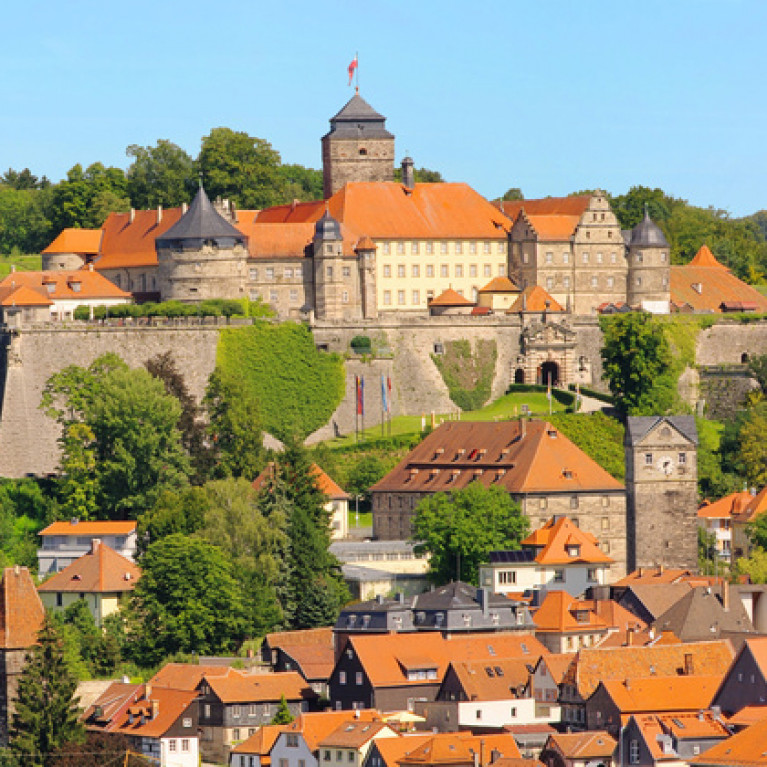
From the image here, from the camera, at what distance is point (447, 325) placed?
111m

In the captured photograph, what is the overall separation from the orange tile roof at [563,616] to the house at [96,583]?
1433 centimetres

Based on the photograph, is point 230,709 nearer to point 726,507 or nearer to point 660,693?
point 660,693

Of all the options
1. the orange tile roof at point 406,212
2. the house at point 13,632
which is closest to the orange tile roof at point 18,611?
the house at point 13,632

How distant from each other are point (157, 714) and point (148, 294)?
37008mm

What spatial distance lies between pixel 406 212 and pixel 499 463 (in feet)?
76.4

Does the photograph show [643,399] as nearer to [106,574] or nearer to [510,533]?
[510,533]

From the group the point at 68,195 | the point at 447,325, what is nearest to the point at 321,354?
the point at 447,325

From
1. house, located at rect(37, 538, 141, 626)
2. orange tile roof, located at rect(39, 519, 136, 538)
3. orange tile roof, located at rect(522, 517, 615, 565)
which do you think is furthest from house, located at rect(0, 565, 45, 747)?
orange tile roof, located at rect(522, 517, 615, 565)

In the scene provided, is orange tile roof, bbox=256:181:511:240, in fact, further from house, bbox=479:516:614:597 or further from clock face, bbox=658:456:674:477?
house, bbox=479:516:614:597

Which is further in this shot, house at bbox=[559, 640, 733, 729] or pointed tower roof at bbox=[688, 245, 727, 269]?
pointed tower roof at bbox=[688, 245, 727, 269]

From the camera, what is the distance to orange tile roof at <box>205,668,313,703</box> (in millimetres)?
76812

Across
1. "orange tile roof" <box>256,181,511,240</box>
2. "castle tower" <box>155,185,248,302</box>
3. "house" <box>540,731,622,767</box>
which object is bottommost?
"house" <box>540,731,622,767</box>

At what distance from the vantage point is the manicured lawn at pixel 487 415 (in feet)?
349

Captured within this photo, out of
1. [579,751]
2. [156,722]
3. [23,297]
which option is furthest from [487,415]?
[579,751]
